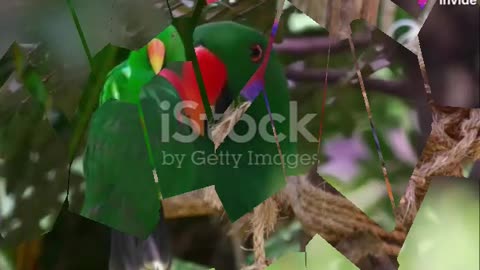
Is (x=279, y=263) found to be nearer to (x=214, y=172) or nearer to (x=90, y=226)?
(x=214, y=172)

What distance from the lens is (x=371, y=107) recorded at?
680mm

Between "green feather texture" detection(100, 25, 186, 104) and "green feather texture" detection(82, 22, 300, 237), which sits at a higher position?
"green feather texture" detection(100, 25, 186, 104)

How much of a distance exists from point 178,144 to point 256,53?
154 mm

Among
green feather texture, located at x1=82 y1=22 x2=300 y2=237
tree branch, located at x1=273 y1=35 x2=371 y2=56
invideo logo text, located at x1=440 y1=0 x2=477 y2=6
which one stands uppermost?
invideo logo text, located at x1=440 y1=0 x2=477 y2=6

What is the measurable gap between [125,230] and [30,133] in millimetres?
182

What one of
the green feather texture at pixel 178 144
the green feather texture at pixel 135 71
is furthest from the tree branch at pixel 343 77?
the green feather texture at pixel 135 71

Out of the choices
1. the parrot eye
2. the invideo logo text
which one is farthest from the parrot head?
the invideo logo text

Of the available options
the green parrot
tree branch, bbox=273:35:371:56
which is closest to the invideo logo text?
tree branch, bbox=273:35:371:56

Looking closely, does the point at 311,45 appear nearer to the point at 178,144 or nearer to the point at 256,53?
the point at 256,53

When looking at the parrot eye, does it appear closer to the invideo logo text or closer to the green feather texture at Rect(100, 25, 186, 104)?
the green feather texture at Rect(100, 25, 186, 104)

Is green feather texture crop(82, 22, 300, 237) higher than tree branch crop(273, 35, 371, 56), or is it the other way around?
tree branch crop(273, 35, 371, 56)

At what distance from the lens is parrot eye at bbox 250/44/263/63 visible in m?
0.67

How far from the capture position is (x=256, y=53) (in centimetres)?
67

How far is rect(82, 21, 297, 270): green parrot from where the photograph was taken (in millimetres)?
677
